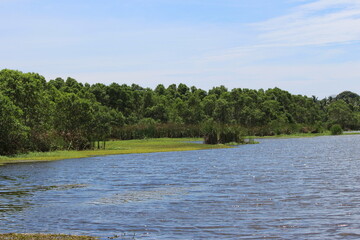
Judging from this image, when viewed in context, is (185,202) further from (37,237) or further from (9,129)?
(9,129)

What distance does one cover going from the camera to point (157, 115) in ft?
598

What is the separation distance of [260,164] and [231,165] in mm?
3564

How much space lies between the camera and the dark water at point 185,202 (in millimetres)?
22281

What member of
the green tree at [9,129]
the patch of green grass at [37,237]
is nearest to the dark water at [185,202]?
the patch of green grass at [37,237]

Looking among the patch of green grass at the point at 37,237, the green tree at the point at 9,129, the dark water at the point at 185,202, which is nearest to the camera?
the patch of green grass at the point at 37,237

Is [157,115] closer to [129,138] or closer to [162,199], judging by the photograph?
[129,138]

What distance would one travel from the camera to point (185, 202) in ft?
98.4

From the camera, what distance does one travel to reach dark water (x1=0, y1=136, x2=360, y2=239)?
22.3m

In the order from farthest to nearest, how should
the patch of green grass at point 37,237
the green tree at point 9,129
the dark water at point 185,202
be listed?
the green tree at point 9,129
the dark water at point 185,202
the patch of green grass at point 37,237

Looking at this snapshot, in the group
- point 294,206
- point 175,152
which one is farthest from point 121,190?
point 175,152

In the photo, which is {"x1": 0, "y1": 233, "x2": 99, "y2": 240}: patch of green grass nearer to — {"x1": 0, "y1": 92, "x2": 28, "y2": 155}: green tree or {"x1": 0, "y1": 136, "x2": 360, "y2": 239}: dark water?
{"x1": 0, "y1": 136, "x2": 360, "y2": 239}: dark water

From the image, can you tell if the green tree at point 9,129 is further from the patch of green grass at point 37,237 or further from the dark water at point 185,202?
the patch of green grass at point 37,237

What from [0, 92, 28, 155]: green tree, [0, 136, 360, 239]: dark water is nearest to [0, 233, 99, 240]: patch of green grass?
[0, 136, 360, 239]: dark water

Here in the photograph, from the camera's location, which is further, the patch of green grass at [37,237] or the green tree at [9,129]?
the green tree at [9,129]
